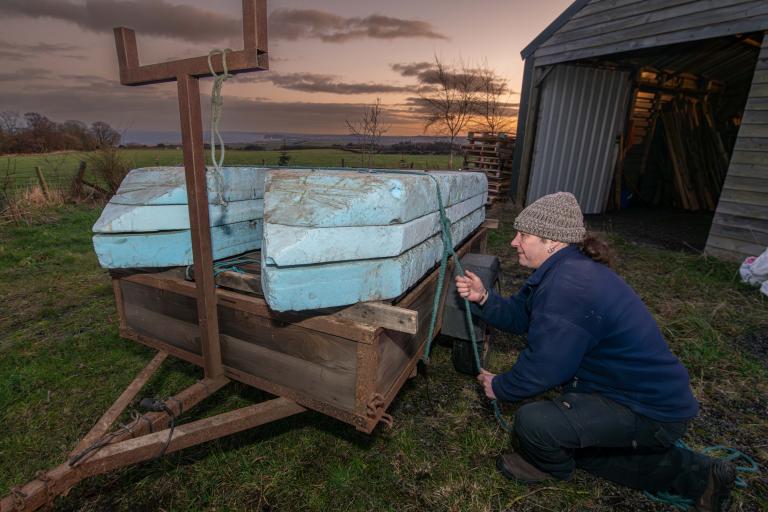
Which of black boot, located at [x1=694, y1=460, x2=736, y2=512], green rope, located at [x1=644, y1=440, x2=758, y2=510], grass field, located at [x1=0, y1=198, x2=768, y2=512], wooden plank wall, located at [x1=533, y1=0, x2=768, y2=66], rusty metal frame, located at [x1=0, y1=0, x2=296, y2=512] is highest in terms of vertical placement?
wooden plank wall, located at [x1=533, y1=0, x2=768, y2=66]

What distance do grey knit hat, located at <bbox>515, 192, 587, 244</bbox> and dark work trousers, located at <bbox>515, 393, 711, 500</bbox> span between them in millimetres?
982

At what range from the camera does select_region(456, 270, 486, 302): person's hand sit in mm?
2649

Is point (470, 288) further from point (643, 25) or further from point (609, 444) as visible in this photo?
point (643, 25)

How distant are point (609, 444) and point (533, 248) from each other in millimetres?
1224

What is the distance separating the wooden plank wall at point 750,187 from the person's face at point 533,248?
664 cm

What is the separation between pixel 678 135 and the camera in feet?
39.9

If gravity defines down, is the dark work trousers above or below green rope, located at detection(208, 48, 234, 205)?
below

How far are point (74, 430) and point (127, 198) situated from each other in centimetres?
193

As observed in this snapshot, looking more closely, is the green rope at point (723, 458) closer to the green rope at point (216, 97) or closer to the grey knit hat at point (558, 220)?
the grey knit hat at point (558, 220)

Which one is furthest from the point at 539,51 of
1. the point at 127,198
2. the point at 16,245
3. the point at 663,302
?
the point at 16,245

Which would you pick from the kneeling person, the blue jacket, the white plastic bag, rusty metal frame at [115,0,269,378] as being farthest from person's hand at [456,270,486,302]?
the white plastic bag

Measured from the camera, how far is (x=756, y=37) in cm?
905

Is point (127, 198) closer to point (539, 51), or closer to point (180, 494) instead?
point (180, 494)

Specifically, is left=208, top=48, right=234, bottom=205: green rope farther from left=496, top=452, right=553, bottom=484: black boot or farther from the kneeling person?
left=496, top=452, right=553, bottom=484: black boot
